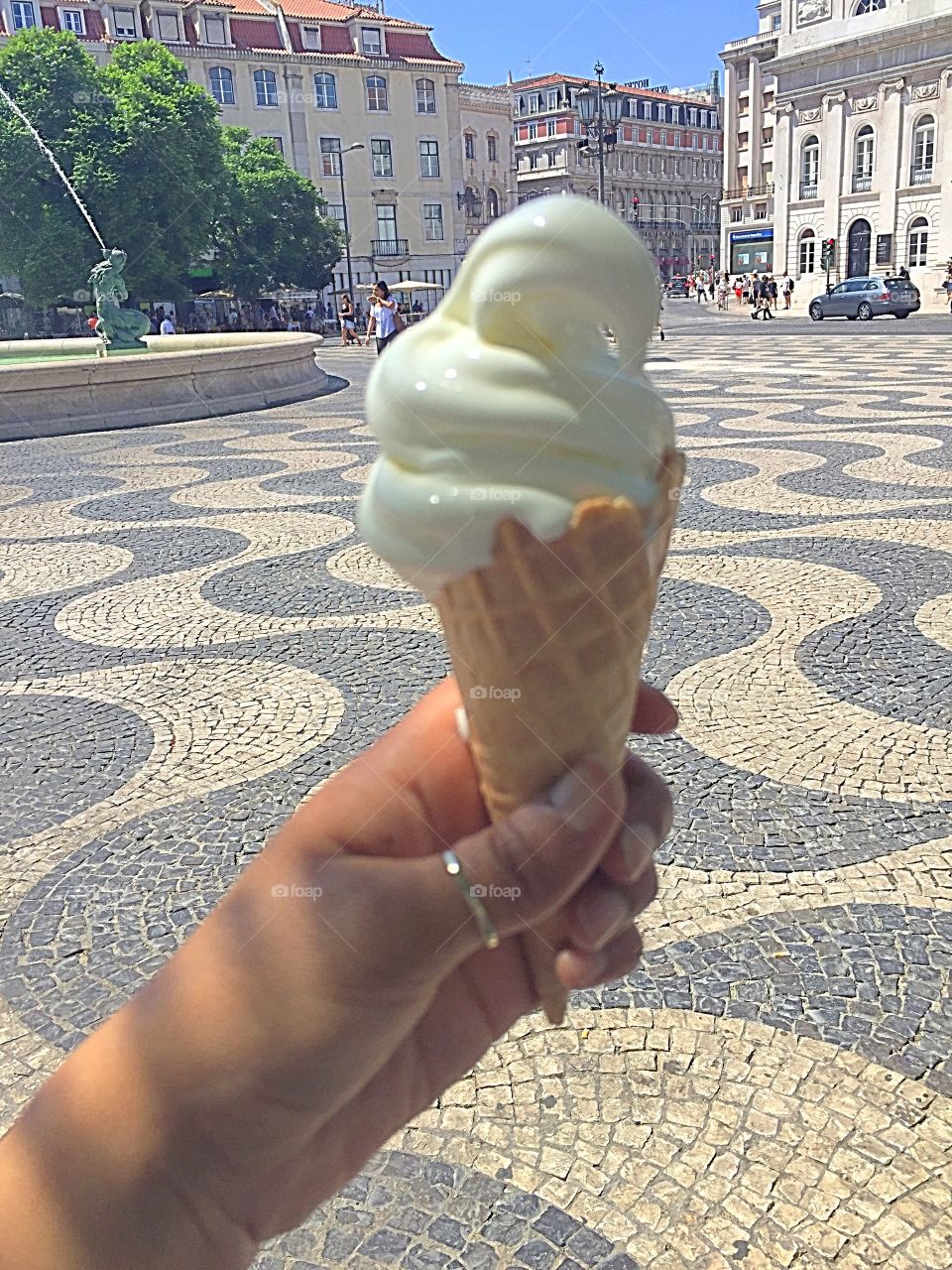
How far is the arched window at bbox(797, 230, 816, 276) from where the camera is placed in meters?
49.5

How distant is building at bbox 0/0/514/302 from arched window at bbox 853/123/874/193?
21024 mm

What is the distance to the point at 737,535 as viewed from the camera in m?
6.30

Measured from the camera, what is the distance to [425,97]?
2162 inches

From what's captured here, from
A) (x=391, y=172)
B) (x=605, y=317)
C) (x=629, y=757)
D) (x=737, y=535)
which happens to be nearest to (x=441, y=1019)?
(x=629, y=757)

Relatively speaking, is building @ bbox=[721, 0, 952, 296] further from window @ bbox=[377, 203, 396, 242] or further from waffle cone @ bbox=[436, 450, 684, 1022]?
waffle cone @ bbox=[436, 450, 684, 1022]

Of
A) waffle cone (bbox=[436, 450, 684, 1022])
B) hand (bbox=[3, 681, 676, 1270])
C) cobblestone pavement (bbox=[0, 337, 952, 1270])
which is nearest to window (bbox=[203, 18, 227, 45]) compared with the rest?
cobblestone pavement (bbox=[0, 337, 952, 1270])

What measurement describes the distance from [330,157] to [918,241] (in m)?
29.8

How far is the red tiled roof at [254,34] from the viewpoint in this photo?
5153cm

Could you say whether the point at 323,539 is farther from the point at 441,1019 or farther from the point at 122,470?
the point at 441,1019

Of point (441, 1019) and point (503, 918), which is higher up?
point (503, 918)

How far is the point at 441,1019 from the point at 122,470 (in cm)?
921

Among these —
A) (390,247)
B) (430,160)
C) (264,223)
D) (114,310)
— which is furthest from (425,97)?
(114,310)

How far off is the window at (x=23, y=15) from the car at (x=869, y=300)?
Answer: 4051cm

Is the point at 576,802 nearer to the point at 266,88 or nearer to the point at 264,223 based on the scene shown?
the point at 264,223
